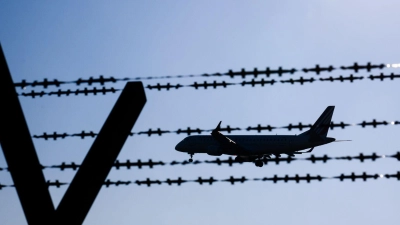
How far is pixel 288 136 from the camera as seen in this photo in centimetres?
7512

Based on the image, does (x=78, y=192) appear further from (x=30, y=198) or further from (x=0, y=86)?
(x=0, y=86)

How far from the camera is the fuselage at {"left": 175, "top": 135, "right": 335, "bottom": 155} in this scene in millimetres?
72250

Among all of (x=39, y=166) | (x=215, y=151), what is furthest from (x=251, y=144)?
(x=39, y=166)

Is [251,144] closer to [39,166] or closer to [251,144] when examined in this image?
[251,144]

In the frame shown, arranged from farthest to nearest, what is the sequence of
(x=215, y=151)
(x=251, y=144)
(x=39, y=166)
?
(x=251, y=144) → (x=215, y=151) → (x=39, y=166)

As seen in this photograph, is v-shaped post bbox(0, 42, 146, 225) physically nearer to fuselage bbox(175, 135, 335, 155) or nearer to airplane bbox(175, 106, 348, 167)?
airplane bbox(175, 106, 348, 167)

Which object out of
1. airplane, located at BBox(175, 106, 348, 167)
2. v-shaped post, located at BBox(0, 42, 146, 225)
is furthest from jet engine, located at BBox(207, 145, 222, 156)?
v-shaped post, located at BBox(0, 42, 146, 225)

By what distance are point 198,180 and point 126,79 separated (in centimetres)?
271

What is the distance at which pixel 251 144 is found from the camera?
7319 centimetres

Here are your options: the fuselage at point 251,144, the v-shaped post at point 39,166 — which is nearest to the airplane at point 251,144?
the fuselage at point 251,144

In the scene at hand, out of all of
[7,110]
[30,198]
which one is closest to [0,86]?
[7,110]

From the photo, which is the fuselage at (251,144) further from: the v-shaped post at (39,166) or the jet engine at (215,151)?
the v-shaped post at (39,166)

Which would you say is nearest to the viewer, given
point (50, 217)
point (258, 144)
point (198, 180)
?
point (198, 180)

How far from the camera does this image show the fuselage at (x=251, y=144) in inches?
2844
